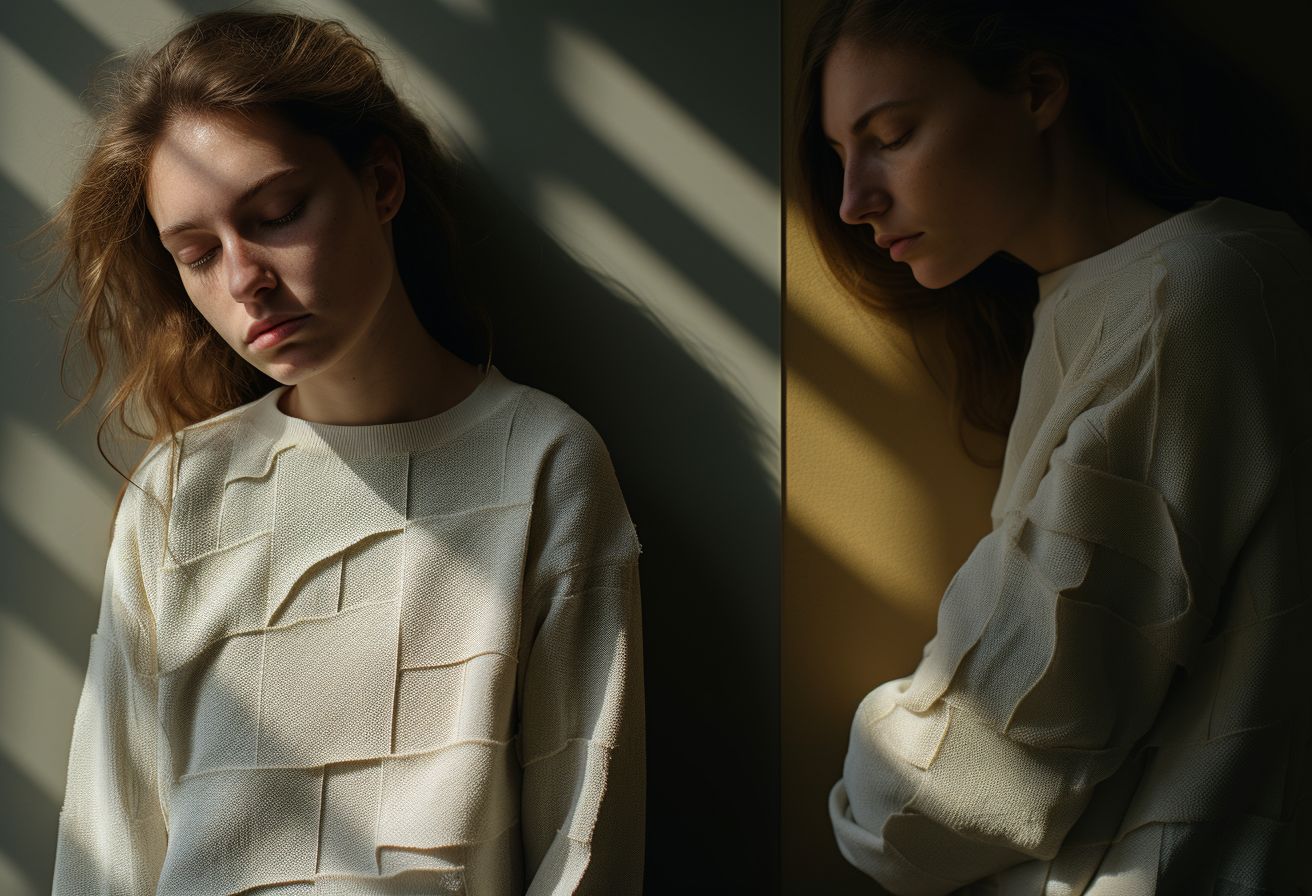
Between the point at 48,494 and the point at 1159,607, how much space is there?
3.90ft

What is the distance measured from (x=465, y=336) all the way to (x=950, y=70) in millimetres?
590

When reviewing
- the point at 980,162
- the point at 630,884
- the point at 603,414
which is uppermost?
the point at 980,162

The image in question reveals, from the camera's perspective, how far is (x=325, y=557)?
119 cm

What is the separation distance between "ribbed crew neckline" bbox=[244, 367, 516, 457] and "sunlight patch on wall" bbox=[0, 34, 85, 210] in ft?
1.25

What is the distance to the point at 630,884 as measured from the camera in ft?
3.78

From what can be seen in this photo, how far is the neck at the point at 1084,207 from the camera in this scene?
1.13m

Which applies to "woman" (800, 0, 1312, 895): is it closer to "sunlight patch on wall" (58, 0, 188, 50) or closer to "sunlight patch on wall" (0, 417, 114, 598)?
"sunlight patch on wall" (58, 0, 188, 50)

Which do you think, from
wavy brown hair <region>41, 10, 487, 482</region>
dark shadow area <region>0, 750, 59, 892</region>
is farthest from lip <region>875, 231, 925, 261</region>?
dark shadow area <region>0, 750, 59, 892</region>

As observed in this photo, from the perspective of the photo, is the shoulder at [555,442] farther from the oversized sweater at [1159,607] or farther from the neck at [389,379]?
the oversized sweater at [1159,607]

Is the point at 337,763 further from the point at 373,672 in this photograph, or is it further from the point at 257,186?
the point at 257,186

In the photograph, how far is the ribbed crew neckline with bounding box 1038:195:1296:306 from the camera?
108 centimetres

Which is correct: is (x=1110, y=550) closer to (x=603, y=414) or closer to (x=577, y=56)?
(x=603, y=414)

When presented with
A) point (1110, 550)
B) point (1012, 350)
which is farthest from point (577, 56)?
point (1110, 550)

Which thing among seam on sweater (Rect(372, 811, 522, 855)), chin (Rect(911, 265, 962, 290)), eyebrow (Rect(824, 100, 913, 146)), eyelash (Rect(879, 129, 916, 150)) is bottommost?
seam on sweater (Rect(372, 811, 522, 855))
